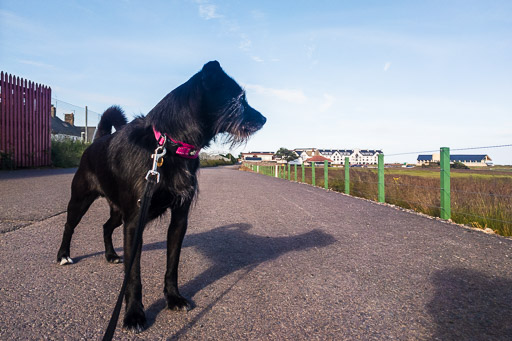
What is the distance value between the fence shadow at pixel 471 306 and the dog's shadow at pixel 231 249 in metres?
1.36

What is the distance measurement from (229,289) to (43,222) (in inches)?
136

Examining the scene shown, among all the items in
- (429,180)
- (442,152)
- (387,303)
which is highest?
(442,152)

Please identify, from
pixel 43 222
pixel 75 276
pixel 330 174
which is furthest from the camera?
pixel 330 174

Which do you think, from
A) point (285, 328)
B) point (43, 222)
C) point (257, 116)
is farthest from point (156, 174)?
point (43, 222)

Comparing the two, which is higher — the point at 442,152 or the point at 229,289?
the point at 442,152

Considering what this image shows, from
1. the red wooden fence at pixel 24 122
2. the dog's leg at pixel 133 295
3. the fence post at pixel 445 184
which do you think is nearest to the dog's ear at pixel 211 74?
the dog's leg at pixel 133 295

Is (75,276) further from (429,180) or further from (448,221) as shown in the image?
(429,180)

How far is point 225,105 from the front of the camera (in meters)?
2.26

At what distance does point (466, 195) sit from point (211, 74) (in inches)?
215

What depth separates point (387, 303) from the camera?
216cm

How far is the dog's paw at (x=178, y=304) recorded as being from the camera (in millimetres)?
2010

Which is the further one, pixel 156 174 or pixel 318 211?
pixel 318 211

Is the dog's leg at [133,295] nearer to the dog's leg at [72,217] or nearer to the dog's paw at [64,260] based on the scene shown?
the dog's leg at [72,217]

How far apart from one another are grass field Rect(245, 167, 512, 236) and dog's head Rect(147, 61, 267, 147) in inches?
171
